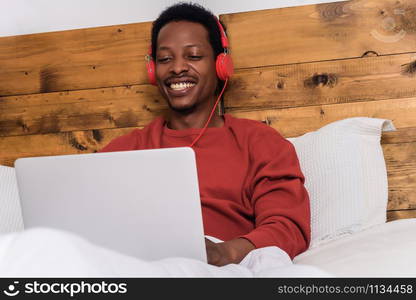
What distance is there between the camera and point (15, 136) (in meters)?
1.96

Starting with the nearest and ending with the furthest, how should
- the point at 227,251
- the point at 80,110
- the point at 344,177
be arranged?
the point at 227,251 → the point at 344,177 → the point at 80,110

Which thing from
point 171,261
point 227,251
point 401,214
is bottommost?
point 401,214

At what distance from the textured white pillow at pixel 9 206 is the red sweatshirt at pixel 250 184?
41 cm

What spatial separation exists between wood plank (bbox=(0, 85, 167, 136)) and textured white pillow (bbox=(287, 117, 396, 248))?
576 mm

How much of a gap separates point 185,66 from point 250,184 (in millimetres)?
419

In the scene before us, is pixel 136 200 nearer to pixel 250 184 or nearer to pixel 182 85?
pixel 250 184

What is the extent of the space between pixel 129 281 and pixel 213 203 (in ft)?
2.59

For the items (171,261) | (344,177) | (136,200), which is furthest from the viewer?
(344,177)

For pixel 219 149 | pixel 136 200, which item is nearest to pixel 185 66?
pixel 219 149

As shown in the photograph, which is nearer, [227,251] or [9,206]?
[227,251]

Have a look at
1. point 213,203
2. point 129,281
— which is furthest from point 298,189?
point 129,281

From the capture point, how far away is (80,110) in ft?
6.30

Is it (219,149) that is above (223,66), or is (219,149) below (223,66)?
below

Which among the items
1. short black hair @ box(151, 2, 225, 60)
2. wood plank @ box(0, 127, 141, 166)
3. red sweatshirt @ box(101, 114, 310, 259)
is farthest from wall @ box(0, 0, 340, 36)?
red sweatshirt @ box(101, 114, 310, 259)
